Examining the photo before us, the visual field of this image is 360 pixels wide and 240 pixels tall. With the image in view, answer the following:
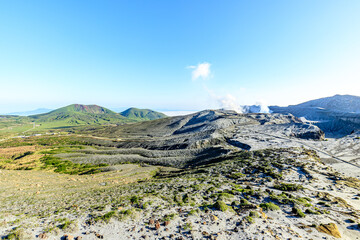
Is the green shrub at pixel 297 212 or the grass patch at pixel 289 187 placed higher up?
the green shrub at pixel 297 212

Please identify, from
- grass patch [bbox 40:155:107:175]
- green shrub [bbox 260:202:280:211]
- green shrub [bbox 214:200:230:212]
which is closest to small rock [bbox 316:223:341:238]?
green shrub [bbox 260:202:280:211]

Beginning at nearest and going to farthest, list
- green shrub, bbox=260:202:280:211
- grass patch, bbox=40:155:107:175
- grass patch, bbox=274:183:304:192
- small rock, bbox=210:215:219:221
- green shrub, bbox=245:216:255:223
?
1. green shrub, bbox=245:216:255:223
2. small rock, bbox=210:215:219:221
3. green shrub, bbox=260:202:280:211
4. grass patch, bbox=274:183:304:192
5. grass patch, bbox=40:155:107:175

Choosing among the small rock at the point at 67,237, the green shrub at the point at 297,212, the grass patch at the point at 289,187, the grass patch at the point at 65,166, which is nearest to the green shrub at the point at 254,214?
Answer: the green shrub at the point at 297,212

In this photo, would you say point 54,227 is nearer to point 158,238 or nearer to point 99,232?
point 99,232

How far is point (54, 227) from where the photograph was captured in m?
13.2

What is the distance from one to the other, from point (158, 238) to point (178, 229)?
1828mm

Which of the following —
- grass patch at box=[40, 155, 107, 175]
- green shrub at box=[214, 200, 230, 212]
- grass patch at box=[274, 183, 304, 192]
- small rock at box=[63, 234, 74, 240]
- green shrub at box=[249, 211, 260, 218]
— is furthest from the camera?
grass patch at box=[40, 155, 107, 175]

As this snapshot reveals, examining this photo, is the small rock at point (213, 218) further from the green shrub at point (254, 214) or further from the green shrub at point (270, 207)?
the green shrub at point (270, 207)

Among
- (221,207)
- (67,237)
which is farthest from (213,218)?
(67,237)

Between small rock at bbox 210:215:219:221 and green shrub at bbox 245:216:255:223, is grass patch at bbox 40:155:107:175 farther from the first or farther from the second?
green shrub at bbox 245:216:255:223

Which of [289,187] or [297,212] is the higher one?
[297,212]

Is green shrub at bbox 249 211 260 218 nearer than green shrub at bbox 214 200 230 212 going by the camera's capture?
Yes

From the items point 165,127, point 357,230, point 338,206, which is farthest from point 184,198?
point 165,127

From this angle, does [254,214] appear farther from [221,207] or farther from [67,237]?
[67,237]
